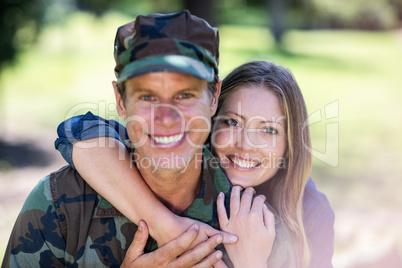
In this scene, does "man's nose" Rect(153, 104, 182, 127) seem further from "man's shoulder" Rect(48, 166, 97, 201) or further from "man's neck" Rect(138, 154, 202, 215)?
"man's shoulder" Rect(48, 166, 97, 201)

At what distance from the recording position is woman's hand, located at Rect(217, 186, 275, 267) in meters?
2.60

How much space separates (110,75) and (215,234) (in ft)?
47.8

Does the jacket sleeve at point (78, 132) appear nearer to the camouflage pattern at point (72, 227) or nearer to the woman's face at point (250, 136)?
the camouflage pattern at point (72, 227)

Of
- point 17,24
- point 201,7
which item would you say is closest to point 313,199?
point 201,7

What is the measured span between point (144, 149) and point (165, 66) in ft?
1.43

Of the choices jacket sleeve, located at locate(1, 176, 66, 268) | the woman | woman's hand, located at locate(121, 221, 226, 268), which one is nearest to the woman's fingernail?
woman's hand, located at locate(121, 221, 226, 268)

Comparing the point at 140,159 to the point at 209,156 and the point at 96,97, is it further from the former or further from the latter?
the point at 96,97

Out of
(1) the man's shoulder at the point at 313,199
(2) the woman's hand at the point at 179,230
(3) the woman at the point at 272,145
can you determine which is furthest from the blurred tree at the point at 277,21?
(2) the woman's hand at the point at 179,230

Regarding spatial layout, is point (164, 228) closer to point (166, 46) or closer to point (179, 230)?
point (179, 230)

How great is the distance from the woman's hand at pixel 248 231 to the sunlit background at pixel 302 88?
1.27 meters

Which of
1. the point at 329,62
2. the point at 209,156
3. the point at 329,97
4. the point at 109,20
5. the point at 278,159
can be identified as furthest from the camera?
the point at 109,20

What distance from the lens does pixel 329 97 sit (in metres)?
14.6

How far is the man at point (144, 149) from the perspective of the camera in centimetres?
238

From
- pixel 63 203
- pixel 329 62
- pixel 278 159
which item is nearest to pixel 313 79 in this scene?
pixel 329 62
